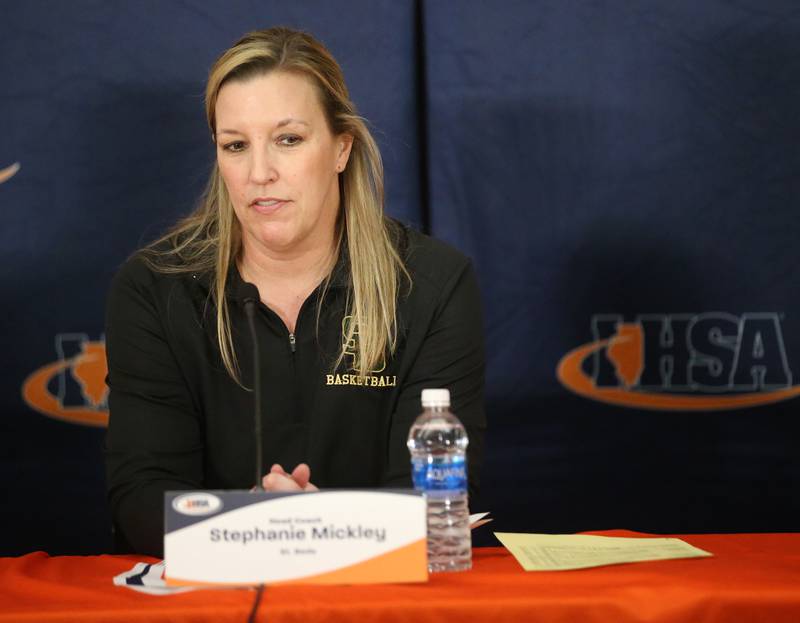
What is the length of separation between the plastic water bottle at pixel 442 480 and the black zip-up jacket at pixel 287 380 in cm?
35

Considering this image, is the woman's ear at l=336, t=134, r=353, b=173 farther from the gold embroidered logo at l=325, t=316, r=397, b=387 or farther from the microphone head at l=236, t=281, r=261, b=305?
the microphone head at l=236, t=281, r=261, b=305

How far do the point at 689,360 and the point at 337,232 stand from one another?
0.91 meters

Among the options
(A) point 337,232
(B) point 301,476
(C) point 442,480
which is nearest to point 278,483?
(B) point 301,476

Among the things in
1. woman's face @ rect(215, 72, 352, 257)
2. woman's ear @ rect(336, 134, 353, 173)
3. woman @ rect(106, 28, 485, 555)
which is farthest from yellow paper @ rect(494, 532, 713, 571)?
woman's ear @ rect(336, 134, 353, 173)

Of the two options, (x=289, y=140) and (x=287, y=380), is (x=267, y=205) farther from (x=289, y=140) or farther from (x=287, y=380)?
(x=287, y=380)

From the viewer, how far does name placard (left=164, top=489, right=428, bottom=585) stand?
989 millimetres

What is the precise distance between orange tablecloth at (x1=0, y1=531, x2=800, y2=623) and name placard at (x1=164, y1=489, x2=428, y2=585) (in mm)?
15

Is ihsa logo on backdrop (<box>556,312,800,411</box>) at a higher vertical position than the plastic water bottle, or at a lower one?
higher

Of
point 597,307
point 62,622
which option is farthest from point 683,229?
point 62,622

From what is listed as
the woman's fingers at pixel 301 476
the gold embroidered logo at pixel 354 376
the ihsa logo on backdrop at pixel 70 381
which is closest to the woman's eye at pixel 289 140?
the gold embroidered logo at pixel 354 376

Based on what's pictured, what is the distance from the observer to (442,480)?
1.14m

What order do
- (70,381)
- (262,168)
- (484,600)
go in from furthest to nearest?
(70,381) < (262,168) < (484,600)

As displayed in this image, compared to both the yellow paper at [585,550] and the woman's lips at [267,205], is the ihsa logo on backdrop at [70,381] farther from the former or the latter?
the yellow paper at [585,550]

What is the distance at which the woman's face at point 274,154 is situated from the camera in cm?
158
